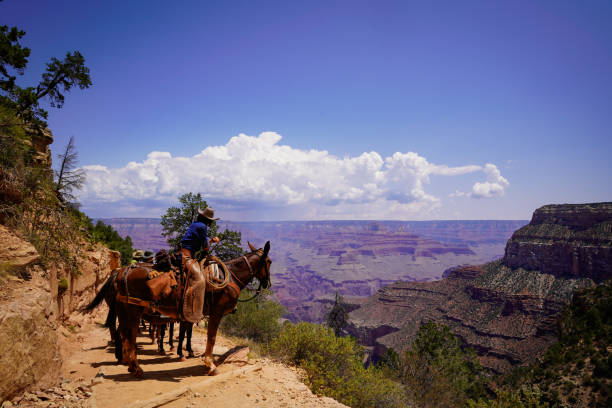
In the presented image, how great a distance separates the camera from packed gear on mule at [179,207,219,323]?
745cm

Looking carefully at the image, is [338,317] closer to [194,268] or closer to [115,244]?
[115,244]

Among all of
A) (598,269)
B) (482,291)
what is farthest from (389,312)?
(598,269)

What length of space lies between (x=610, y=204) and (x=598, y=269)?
19306 mm

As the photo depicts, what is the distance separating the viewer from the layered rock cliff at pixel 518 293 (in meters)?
66.4

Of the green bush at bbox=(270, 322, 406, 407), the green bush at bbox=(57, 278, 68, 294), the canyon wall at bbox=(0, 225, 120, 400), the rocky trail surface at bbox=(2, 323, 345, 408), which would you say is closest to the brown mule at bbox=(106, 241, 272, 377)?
the rocky trail surface at bbox=(2, 323, 345, 408)

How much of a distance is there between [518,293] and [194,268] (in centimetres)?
9246

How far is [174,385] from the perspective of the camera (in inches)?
266

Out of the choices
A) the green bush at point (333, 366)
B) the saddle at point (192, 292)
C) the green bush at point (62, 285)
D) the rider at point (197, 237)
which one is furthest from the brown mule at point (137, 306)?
the green bush at point (62, 285)

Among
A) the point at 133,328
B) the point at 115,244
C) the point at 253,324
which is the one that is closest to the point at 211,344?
the point at 133,328

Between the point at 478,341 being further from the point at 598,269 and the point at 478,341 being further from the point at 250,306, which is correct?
the point at 250,306

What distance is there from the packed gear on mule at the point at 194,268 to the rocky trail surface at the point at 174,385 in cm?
143

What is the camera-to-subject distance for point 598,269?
7344 centimetres

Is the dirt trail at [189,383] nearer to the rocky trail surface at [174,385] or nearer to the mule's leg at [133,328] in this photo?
the rocky trail surface at [174,385]

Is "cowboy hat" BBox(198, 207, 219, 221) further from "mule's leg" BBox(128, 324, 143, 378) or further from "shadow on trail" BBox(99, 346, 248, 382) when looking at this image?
"shadow on trail" BBox(99, 346, 248, 382)
